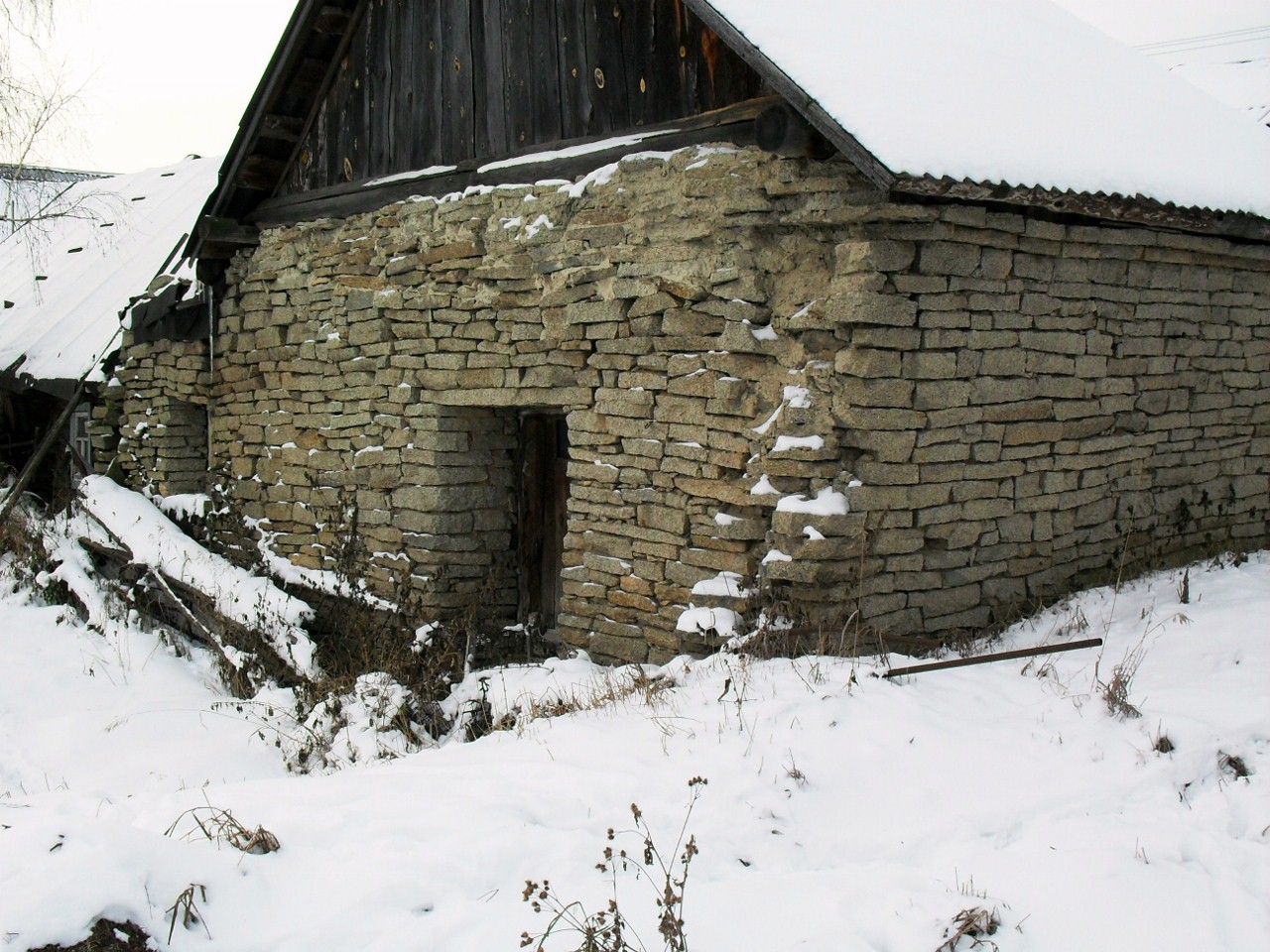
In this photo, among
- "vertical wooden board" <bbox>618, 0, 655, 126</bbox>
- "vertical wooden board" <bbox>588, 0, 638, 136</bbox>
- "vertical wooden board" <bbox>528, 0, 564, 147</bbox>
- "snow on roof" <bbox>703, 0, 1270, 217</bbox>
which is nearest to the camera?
"snow on roof" <bbox>703, 0, 1270, 217</bbox>

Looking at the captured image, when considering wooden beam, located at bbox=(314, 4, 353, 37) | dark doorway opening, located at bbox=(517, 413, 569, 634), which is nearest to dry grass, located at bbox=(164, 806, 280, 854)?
dark doorway opening, located at bbox=(517, 413, 569, 634)

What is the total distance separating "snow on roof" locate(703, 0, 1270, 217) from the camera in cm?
489

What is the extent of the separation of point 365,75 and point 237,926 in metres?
6.24

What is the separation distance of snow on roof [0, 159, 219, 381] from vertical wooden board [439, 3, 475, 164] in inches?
139

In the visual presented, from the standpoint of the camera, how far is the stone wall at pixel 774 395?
5105mm

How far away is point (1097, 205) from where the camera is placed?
5.27 metres

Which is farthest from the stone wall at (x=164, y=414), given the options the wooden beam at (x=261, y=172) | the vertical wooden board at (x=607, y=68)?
the vertical wooden board at (x=607, y=68)

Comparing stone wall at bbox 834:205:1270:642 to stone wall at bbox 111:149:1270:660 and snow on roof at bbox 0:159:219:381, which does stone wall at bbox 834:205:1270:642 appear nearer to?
stone wall at bbox 111:149:1270:660

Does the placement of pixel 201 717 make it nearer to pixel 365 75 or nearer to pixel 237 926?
pixel 237 926

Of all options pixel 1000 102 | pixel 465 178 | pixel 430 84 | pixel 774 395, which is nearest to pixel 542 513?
pixel 465 178

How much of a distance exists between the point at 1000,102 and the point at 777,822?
14.1ft

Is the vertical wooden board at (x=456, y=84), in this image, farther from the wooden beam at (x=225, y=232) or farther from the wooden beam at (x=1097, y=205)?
the wooden beam at (x=1097, y=205)

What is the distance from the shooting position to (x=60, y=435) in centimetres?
1091

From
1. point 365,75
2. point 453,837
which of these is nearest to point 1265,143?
point 365,75
